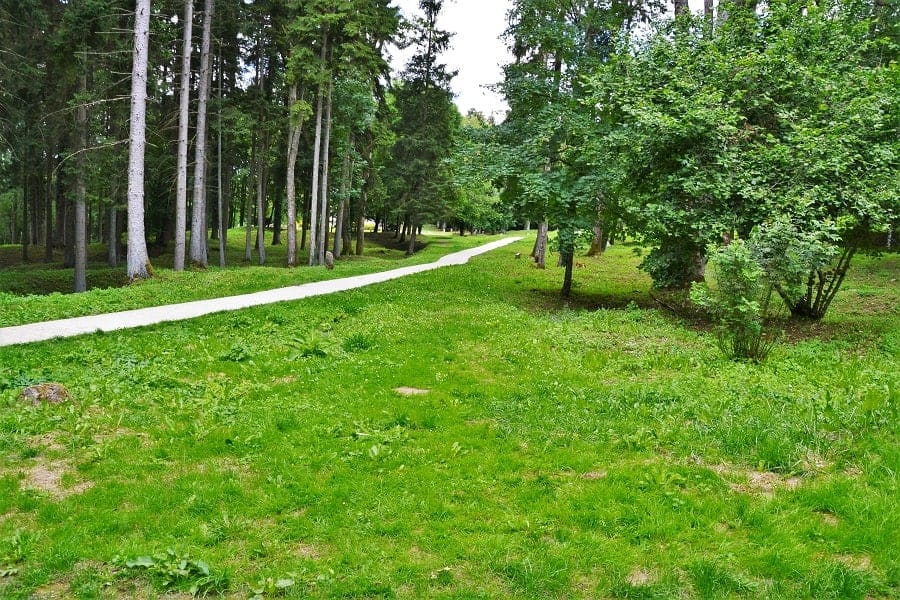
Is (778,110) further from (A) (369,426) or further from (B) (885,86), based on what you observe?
(A) (369,426)

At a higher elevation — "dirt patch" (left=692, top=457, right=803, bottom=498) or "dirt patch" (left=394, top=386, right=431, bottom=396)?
"dirt patch" (left=692, top=457, right=803, bottom=498)

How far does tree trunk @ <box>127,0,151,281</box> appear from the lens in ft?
45.2

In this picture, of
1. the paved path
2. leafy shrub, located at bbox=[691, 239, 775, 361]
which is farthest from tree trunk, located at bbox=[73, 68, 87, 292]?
leafy shrub, located at bbox=[691, 239, 775, 361]

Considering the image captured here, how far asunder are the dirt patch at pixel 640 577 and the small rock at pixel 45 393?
5.48 m

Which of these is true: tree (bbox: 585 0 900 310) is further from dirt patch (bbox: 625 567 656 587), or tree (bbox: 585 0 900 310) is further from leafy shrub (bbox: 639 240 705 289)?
dirt patch (bbox: 625 567 656 587)

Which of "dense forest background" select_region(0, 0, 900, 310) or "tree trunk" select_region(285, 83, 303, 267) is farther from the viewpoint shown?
"tree trunk" select_region(285, 83, 303, 267)

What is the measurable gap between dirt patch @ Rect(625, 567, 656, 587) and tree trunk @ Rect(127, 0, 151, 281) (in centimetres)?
1408

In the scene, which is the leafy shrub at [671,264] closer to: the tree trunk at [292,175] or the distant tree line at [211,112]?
the distant tree line at [211,112]

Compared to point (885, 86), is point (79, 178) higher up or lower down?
lower down

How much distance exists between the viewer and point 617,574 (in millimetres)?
3049

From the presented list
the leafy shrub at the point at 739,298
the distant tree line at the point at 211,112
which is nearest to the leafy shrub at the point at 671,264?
the leafy shrub at the point at 739,298

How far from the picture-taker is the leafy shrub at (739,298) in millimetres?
7059

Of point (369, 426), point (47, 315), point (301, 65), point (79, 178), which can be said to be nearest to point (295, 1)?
point (301, 65)

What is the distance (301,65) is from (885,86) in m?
17.2
